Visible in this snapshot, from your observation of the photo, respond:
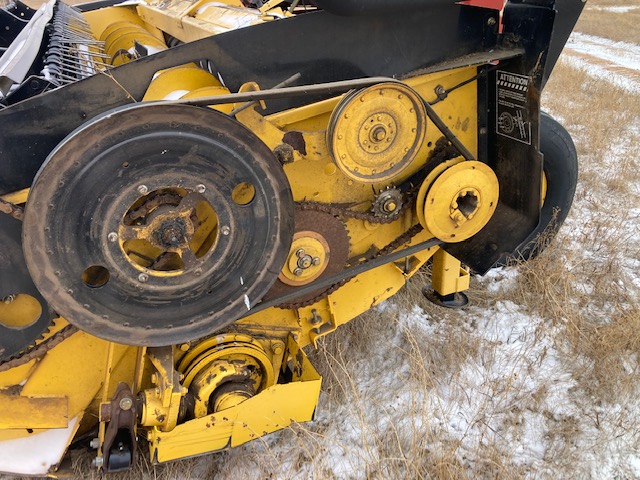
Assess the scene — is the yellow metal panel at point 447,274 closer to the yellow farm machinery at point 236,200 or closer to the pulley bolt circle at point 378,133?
the yellow farm machinery at point 236,200

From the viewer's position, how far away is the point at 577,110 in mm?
8094

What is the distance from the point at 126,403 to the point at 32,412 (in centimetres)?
44

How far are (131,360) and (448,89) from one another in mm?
1952

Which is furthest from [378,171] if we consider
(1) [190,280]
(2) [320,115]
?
(1) [190,280]

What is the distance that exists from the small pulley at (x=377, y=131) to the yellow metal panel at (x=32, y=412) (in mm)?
1612

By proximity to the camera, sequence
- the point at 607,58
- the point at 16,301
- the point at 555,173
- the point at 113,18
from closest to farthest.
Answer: the point at 16,301
the point at 555,173
the point at 113,18
the point at 607,58

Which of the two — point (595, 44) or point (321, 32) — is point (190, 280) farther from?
point (595, 44)

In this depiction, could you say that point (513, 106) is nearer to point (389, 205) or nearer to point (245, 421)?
point (389, 205)

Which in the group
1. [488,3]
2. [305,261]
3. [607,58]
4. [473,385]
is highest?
[488,3]

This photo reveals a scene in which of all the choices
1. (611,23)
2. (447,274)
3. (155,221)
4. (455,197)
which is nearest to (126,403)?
(155,221)

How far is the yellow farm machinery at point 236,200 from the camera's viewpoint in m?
1.95

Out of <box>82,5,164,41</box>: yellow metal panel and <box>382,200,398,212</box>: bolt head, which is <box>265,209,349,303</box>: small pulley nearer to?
<box>382,200,398,212</box>: bolt head

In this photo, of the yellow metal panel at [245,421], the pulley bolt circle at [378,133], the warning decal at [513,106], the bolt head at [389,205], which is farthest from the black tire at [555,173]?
the yellow metal panel at [245,421]

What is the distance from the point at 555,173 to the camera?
3508 millimetres
